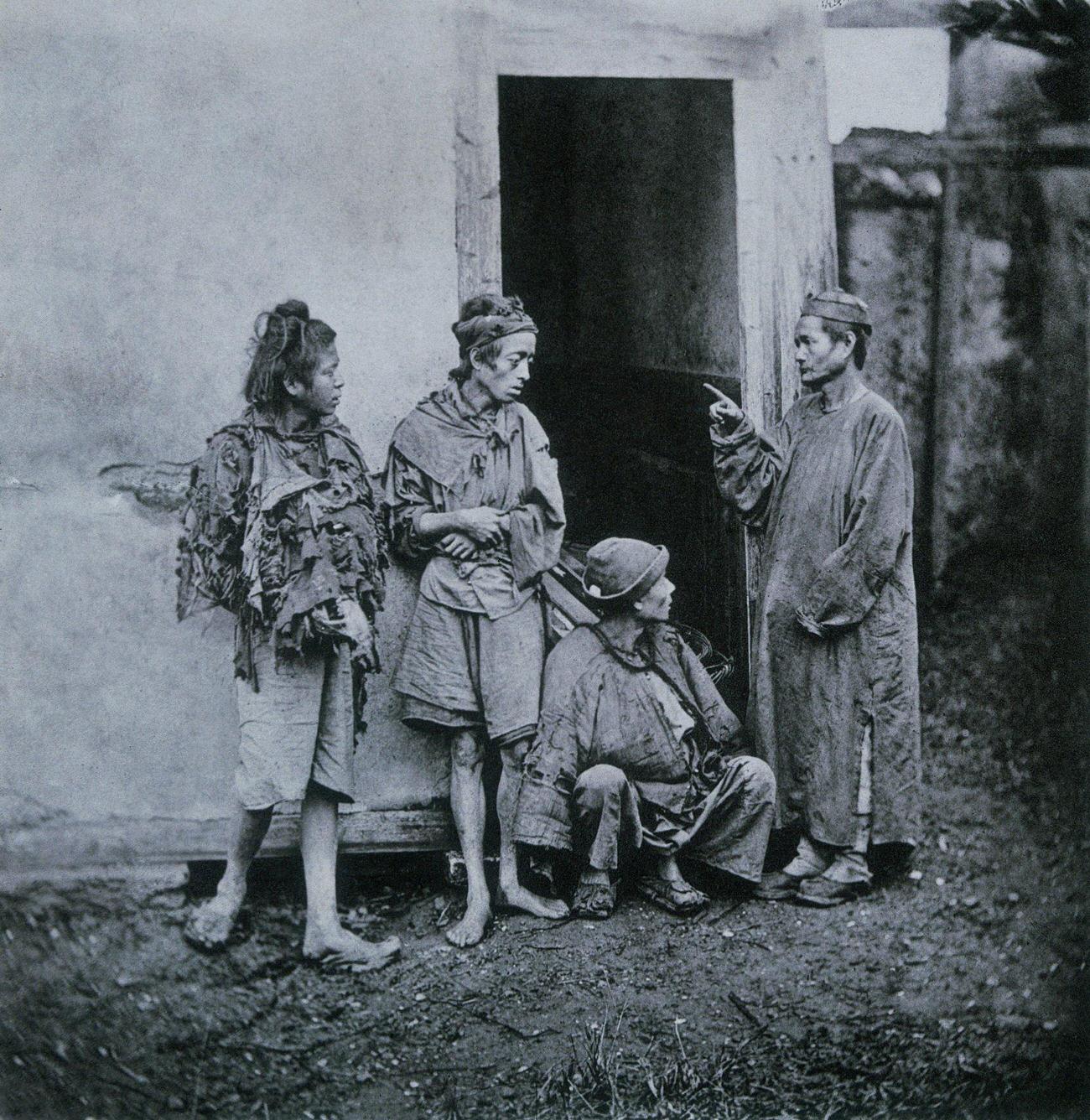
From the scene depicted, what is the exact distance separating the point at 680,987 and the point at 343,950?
1.06 m

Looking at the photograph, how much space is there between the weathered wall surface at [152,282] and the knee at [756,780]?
1.64 m

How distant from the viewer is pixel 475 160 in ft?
15.4

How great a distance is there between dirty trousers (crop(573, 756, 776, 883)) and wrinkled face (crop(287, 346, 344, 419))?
4.59 feet

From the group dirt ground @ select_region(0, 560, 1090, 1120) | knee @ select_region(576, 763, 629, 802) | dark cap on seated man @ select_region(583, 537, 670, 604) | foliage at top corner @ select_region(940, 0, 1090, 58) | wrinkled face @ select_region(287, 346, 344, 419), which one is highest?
foliage at top corner @ select_region(940, 0, 1090, 58)

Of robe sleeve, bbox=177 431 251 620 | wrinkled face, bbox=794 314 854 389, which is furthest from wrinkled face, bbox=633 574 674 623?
robe sleeve, bbox=177 431 251 620

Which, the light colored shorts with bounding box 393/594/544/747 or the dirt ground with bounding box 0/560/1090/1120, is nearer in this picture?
the dirt ground with bounding box 0/560/1090/1120

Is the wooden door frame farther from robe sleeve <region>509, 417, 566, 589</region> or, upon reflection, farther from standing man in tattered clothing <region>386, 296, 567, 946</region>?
robe sleeve <region>509, 417, 566, 589</region>

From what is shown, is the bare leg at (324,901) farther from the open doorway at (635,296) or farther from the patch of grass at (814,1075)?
the open doorway at (635,296)

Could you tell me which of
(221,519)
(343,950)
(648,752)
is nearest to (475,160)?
(221,519)

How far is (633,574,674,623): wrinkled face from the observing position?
4.75m

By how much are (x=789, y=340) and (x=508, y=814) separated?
1873 millimetres

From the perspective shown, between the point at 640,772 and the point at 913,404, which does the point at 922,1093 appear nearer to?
the point at 640,772

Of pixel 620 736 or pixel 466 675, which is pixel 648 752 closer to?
pixel 620 736

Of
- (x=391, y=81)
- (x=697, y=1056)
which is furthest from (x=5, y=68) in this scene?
(x=697, y=1056)
